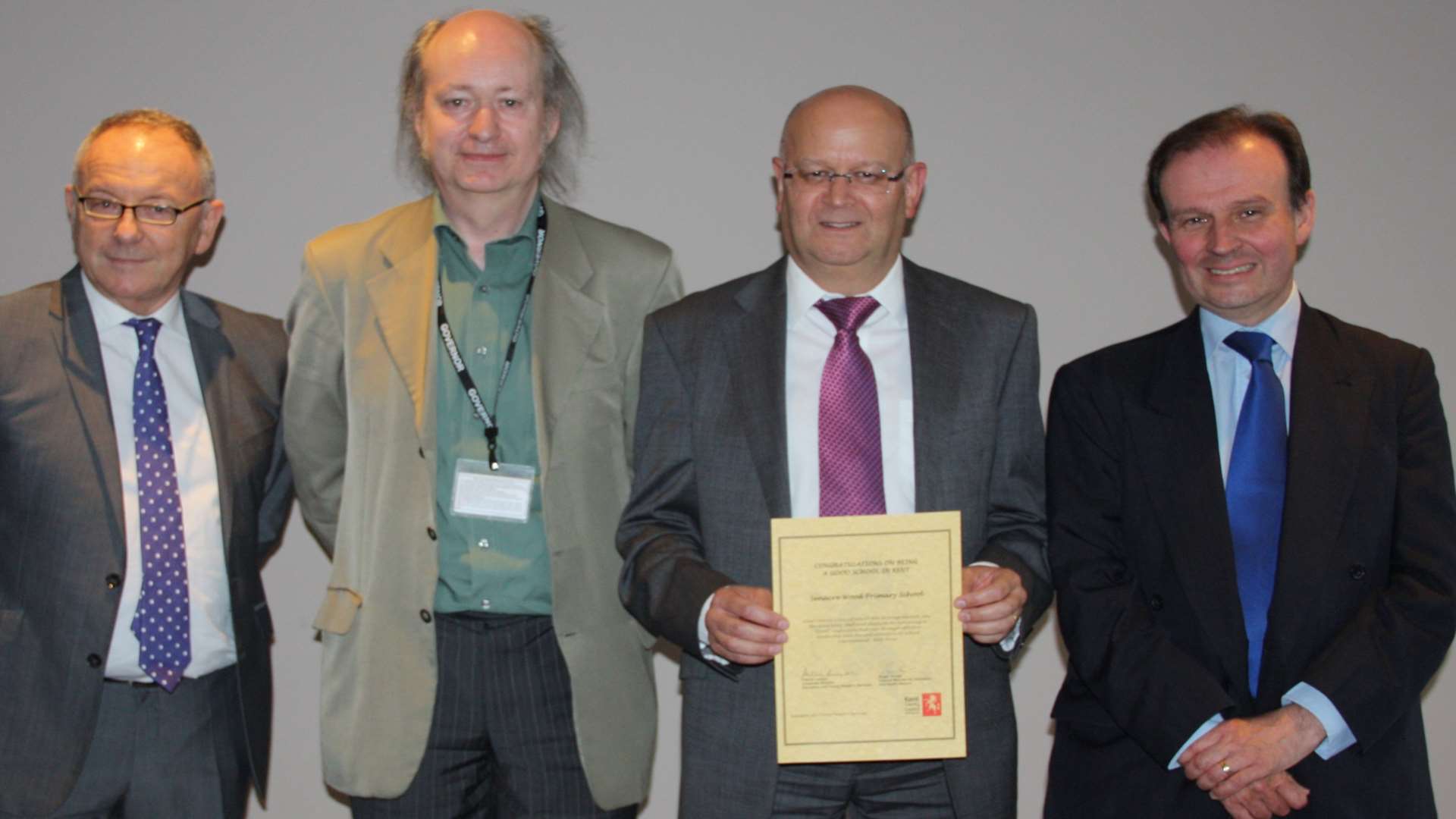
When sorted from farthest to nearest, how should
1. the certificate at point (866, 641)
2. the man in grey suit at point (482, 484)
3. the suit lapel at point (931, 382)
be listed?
the man in grey suit at point (482, 484) < the suit lapel at point (931, 382) < the certificate at point (866, 641)

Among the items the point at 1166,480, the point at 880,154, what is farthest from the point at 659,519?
the point at 1166,480

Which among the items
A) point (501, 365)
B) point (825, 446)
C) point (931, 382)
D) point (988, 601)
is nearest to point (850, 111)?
point (931, 382)

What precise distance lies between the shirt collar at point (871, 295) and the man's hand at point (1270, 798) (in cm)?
120

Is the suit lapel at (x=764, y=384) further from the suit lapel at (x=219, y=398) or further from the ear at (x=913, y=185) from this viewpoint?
the suit lapel at (x=219, y=398)

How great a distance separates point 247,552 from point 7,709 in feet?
2.01

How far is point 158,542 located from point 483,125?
1.23 m

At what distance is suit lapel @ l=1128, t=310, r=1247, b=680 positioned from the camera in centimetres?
279

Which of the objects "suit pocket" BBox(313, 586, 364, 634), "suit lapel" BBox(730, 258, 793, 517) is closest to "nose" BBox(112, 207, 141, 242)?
"suit pocket" BBox(313, 586, 364, 634)

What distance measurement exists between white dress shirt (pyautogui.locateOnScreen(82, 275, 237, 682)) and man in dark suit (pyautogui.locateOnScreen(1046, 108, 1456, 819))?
6.51 feet

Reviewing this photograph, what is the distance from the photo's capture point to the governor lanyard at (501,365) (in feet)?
10.0

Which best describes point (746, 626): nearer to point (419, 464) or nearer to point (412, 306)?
point (419, 464)

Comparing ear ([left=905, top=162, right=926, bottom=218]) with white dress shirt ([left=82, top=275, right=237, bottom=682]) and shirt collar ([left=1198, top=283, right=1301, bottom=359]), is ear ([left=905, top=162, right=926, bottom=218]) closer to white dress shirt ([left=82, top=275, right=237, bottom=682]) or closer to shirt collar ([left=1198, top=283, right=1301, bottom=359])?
shirt collar ([left=1198, top=283, right=1301, bottom=359])

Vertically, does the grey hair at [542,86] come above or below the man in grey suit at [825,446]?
above

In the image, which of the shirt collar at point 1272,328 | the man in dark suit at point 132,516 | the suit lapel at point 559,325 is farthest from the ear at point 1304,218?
the man in dark suit at point 132,516
